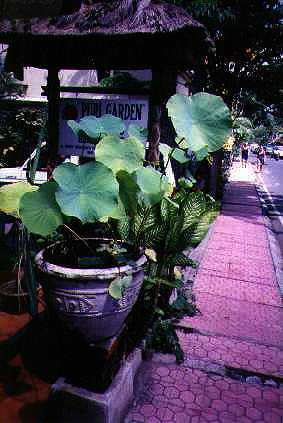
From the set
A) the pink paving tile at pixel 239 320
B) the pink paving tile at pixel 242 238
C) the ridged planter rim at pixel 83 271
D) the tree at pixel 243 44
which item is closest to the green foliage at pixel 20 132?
the tree at pixel 243 44

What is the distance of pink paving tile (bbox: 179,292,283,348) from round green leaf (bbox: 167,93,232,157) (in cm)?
196

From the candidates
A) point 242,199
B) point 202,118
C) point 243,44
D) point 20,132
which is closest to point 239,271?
point 202,118

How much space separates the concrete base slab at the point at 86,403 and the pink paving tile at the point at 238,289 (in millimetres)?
2345

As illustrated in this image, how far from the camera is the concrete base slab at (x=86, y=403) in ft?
7.36

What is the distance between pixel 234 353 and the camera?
10.8 ft

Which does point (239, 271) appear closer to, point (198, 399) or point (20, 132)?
point (198, 399)

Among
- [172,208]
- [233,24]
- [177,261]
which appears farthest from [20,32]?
[233,24]

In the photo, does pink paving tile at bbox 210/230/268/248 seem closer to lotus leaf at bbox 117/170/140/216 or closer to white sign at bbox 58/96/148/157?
white sign at bbox 58/96/148/157

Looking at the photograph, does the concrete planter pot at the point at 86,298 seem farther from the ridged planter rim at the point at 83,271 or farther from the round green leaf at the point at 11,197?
the round green leaf at the point at 11,197

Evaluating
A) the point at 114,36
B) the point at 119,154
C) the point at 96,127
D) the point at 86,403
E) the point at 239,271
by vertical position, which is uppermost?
the point at 114,36

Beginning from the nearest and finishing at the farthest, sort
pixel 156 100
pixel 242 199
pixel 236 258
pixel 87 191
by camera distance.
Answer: pixel 87 191, pixel 156 100, pixel 236 258, pixel 242 199

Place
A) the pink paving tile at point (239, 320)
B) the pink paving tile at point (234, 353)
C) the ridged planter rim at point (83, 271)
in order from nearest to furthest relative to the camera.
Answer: the ridged planter rim at point (83, 271) → the pink paving tile at point (234, 353) → the pink paving tile at point (239, 320)

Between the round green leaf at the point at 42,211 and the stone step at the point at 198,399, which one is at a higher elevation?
the round green leaf at the point at 42,211

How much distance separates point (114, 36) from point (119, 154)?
2.07m
